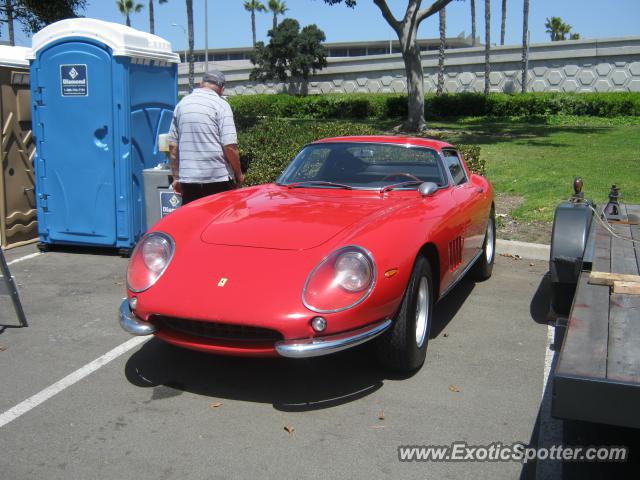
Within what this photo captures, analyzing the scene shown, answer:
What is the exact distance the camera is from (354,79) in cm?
3216

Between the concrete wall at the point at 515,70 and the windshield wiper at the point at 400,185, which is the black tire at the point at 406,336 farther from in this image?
the concrete wall at the point at 515,70

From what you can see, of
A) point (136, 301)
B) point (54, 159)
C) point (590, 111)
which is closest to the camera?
point (136, 301)

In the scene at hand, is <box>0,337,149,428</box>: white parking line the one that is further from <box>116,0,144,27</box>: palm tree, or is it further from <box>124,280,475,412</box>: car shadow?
<box>116,0,144,27</box>: palm tree


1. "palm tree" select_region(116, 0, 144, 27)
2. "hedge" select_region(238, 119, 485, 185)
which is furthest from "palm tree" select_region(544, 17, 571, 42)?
"hedge" select_region(238, 119, 485, 185)

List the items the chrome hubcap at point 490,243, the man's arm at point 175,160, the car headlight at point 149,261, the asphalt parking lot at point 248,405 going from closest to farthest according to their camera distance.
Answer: the asphalt parking lot at point 248,405 < the car headlight at point 149,261 < the man's arm at point 175,160 < the chrome hubcap at point 490,243

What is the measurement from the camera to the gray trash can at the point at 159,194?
721 centimetres

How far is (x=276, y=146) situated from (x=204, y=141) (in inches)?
123

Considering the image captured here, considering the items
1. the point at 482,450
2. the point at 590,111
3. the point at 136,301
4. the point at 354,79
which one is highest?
the point at 354,79

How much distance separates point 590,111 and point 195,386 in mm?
21689

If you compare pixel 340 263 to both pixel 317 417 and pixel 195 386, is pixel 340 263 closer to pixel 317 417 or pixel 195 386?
pixel 317 417

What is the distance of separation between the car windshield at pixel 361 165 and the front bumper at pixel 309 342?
5.92ft

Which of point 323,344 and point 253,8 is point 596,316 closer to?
point 323,344

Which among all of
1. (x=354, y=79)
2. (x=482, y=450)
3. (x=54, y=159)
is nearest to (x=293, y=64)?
(x=354, y=79)

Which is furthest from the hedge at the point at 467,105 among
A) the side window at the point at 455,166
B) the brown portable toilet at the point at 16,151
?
the side window at the point at 455,166
